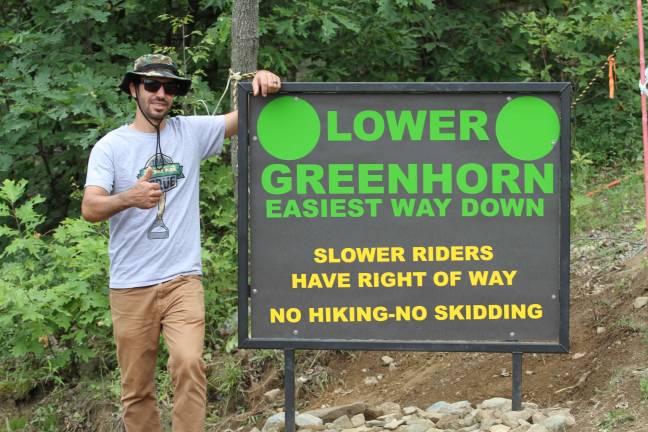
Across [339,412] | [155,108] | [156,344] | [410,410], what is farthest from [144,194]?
[410,410]

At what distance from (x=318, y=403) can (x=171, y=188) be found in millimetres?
2398

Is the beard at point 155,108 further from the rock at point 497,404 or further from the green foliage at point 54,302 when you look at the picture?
the rock at point 497,404

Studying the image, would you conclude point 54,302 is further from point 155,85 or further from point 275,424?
point 155,85

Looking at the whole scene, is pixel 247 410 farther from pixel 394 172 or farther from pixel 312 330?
pixel 394 172

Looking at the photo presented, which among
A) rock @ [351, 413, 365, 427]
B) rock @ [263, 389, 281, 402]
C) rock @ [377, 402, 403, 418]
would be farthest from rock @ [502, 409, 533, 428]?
rock @ [263, 389, 281, 402]

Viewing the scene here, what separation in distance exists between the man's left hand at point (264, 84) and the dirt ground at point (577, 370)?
2267mm

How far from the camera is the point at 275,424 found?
5.34 metres

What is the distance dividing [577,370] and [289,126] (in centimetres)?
239

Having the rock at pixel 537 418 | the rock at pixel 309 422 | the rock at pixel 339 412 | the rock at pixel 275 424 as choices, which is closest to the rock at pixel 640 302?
the rock at pixel 537 418

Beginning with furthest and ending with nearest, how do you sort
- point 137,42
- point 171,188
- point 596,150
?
point 596,150
point 137,42
point 171,188

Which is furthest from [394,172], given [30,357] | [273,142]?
[30,357]

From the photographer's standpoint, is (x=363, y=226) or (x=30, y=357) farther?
(x=30, y=357)

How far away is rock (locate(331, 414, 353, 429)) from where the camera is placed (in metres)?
5.13

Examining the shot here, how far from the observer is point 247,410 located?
6293mm
